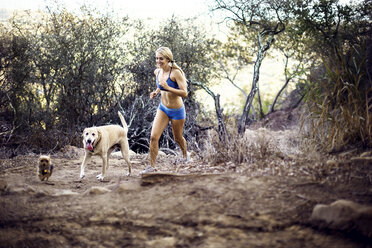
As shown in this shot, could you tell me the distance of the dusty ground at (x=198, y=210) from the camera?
2.75m

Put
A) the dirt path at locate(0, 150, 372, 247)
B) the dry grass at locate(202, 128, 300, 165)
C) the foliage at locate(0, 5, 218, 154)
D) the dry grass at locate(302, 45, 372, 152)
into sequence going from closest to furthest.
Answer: the dirt path at locate(0, 150, 372, 247) < the dry grass at locate(302, 45, 372, 152) < the dry grass at locate(202, 128, 300, 165) < the foliage at locate(0, 5, 218, 154)

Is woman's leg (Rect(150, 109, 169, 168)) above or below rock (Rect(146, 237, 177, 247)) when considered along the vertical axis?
above

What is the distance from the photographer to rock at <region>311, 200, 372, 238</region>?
2.55 metres

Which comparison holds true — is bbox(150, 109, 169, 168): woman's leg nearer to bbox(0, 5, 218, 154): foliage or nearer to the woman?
the woman

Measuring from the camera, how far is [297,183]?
3414 millimetres

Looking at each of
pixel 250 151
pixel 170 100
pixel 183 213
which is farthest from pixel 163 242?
pixel 170 100

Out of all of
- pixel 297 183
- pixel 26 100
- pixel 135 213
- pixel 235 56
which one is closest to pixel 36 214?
pixel 135 213

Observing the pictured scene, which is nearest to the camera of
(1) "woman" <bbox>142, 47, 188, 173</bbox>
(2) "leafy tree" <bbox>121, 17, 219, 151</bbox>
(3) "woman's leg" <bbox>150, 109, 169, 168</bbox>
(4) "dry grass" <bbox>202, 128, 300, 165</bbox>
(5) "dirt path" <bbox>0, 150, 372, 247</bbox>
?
(5) "dirt path" <bbox>0, 150, 372, 247</bbox>

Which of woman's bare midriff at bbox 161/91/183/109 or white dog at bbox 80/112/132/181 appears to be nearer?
white dog at bbox 80/112/132/181

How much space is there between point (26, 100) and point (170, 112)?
22.0ft

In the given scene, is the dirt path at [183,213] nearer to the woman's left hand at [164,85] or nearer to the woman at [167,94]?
the woman at [167,94]

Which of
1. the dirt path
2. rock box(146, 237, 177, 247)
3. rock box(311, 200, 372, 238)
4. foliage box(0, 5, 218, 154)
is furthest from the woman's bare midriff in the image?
foliage box(0, 5, 218, 154)

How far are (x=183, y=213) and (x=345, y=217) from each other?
1.37m

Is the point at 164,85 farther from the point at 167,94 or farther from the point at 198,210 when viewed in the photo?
the point at 198,210
